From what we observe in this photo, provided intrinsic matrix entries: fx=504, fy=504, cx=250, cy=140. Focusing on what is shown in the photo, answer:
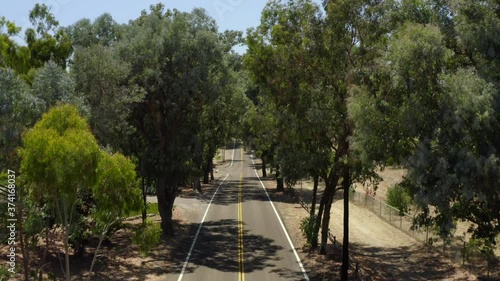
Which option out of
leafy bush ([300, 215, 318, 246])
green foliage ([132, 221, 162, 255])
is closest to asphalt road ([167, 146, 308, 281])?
leafy bush ([300, 215, 318, 246])

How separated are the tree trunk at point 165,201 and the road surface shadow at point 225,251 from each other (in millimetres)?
1754

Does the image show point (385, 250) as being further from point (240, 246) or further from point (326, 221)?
point (240, 246)

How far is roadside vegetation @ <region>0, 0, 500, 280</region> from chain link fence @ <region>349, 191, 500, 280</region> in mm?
681

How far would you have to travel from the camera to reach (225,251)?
105 ft

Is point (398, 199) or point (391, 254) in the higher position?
point (398, 199)

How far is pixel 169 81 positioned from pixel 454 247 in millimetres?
20199

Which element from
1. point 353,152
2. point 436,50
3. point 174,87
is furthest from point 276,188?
point 436,50

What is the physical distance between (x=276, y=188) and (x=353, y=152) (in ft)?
145

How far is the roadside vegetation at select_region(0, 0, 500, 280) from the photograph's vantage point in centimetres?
1525

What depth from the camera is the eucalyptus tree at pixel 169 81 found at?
105 feet

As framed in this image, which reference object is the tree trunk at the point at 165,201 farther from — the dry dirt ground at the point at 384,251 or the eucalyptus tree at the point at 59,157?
the eucalyptus tree at the point at 59,157

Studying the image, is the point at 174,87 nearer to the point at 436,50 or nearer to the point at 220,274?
the point at 220,274

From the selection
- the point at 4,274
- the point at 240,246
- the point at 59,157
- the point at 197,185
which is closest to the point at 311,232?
the point at 240,246

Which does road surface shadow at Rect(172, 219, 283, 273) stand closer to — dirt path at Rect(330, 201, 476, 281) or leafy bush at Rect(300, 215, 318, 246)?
leafy bush at Rect(300, 215, 318, 246)
